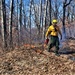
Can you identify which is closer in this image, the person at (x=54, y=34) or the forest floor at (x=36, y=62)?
the forest floor at (x=36, y=62)

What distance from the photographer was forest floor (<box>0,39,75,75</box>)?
1184cm

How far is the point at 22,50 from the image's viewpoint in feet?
47.8

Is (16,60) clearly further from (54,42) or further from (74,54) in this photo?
(74,54)

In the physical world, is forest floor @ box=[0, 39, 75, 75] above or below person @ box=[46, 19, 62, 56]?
below

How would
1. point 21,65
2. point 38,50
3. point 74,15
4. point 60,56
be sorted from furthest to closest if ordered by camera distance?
point 74,15 → point 38,50 → point 60,56 → point 21,65

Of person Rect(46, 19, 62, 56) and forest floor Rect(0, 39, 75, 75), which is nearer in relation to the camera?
forest floor Rect(0, 39, 75, 75)

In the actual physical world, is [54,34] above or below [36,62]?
above

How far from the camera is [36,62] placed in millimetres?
13000

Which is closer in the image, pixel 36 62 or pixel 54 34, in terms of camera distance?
pixel 36 62

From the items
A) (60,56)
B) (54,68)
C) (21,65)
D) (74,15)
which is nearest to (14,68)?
(21,65)

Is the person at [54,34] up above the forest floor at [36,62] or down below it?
above

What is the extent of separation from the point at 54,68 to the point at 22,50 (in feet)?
9.79

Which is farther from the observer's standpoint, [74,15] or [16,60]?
[74,15]

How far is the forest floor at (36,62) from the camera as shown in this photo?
11.8 m
